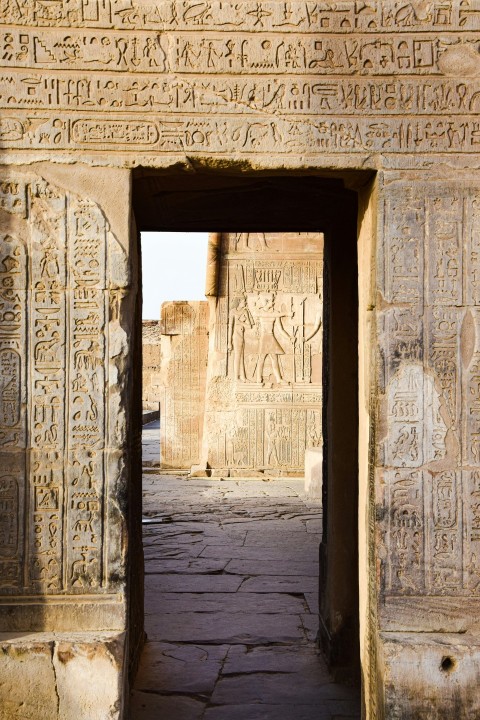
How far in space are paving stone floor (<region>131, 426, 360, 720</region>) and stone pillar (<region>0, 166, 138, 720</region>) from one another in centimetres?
104

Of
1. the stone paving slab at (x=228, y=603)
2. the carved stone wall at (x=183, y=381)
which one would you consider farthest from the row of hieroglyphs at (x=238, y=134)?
the carved stone wall at (x=183, y=381)

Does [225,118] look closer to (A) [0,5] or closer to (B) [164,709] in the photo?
(A) [0,5]

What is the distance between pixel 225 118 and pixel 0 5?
35.7 inches

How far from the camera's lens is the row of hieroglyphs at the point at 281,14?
2836mm

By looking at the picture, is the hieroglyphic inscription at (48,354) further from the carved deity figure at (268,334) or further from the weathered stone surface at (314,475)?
the carved deity figure at (268,334)

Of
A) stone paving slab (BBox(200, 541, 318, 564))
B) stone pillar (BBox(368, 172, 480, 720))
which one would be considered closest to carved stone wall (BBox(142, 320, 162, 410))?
stone paving slab (BBox(200, 541, 318, 564))

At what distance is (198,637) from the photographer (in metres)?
4.43

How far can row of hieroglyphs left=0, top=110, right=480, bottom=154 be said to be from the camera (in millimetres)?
2822

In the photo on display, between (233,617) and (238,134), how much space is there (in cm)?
307

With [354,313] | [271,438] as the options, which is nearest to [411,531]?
[354,313]

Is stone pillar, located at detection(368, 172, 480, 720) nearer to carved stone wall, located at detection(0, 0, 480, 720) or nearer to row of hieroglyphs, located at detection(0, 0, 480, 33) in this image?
carved stone wall, located at detection(0, 0, 480, 720)

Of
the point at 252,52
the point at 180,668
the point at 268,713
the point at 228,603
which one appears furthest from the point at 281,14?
the point at 228,603

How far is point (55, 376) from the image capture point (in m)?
2.86

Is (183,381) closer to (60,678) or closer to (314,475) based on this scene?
(314,475)
